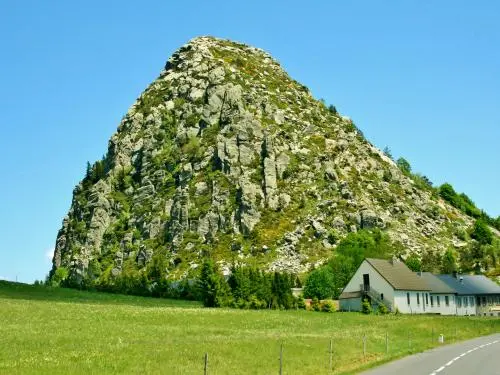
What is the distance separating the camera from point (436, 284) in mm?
123000

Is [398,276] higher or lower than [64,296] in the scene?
higher

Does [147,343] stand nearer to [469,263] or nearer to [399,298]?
[399,298]

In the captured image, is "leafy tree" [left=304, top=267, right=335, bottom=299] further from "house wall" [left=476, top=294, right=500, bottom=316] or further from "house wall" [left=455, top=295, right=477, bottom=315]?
"house wall" [left=476, top=294, right=500, bottom=316]

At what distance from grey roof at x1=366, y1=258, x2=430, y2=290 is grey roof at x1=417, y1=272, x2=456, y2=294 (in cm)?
245

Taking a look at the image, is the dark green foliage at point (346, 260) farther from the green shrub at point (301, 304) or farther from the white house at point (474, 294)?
the green shrub at point (301, 304)

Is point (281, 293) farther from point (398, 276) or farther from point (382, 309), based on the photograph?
point (398, 276)

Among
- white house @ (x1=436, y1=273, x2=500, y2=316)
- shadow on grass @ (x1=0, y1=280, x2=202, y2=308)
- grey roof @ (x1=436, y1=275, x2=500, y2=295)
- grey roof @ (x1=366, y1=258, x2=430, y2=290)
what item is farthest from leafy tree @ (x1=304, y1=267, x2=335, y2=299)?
shadow on grass @ (x1=0, y1=280, x2=202, y2=308)

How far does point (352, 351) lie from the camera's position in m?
43.3

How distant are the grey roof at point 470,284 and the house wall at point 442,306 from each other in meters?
2.30

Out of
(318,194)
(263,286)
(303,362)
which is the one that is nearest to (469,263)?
(318,194)

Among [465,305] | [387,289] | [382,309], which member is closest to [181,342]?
[382,309]

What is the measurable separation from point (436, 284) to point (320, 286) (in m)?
23.9

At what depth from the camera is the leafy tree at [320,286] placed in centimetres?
13300

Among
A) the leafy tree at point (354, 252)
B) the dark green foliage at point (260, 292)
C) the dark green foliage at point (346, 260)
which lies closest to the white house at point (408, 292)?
the dark green foliage at point (260, 292)
